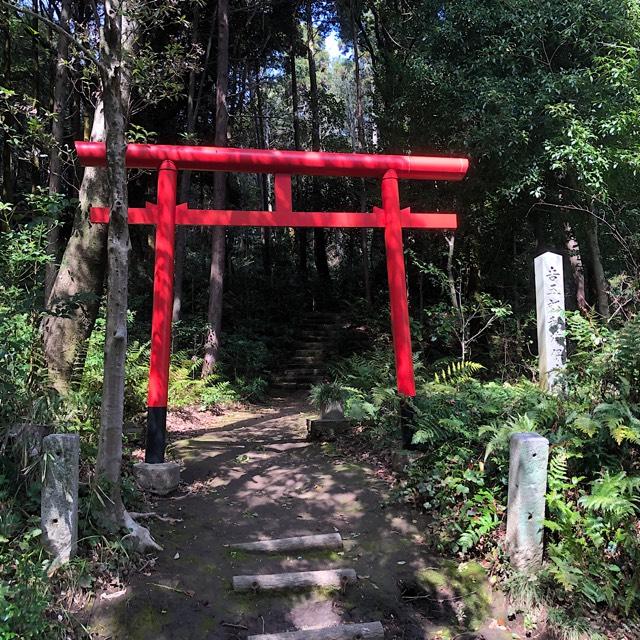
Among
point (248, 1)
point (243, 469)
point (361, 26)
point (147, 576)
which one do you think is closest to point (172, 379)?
point (243, 469)

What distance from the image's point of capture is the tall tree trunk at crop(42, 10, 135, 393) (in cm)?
582

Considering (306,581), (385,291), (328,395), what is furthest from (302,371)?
(306,581)

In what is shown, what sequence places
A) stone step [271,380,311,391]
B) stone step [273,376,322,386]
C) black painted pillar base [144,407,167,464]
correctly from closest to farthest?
1. black painted pillar base [144,407,167,464]
2. stone step [271,380,311,391]
3. stone step [273,376,322,386]

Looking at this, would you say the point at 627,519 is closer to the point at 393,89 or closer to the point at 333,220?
the point at 333,220

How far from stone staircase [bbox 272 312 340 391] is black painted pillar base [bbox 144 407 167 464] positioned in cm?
895

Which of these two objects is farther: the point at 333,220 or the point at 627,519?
the point at 333,220

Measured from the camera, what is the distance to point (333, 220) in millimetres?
6160

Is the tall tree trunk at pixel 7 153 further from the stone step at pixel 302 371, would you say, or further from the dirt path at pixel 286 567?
the dirt path at pixel 286 567

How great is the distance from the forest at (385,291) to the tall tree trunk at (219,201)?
57 millimetres

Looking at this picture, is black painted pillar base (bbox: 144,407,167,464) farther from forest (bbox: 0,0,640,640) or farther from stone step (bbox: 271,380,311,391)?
stone step (bbox: 271,380,311,391)

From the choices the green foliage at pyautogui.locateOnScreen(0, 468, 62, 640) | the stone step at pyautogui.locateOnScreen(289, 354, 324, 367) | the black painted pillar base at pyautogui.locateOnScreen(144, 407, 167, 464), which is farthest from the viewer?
the stone step at pyautogui.locateOnScreen(289, 354, 324, 367)

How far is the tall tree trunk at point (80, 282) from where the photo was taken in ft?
19.1

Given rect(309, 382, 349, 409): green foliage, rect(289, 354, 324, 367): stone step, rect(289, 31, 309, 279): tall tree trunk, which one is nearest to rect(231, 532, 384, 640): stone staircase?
rect(309, 382, 349, 409): green foliage

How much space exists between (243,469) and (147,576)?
93.3 inches
